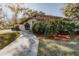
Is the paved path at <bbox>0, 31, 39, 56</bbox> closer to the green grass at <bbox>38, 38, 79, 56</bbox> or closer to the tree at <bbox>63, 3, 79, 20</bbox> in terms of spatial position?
the green grass at <bbox>38, 38, 79, 56</bbox>

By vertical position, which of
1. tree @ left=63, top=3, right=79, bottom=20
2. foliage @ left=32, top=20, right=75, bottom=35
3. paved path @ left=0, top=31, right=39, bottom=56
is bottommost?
paved path @ left=0, top=31, right=39, bottom=56

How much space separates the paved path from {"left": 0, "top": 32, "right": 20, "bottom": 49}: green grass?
0.02 meters

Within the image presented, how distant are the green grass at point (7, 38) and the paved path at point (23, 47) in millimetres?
24

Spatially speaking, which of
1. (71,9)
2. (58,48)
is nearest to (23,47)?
(58,48)

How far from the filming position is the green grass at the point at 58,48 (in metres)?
1.27

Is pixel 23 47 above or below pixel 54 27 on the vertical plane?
below

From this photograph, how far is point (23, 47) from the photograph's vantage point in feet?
4.25

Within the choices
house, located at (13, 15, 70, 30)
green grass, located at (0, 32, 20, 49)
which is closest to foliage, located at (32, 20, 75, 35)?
house, located at (13, 15, 70, 30)

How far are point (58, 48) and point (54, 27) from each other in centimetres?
14

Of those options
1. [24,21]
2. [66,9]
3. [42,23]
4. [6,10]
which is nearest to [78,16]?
[66,9]

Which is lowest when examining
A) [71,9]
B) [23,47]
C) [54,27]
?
[23,47]

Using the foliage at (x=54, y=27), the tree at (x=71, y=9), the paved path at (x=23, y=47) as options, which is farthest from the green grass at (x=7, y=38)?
the tree at (x=71, y=9)

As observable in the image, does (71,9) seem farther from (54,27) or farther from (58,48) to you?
(58,48)

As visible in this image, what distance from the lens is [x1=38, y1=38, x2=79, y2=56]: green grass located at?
1274mm
